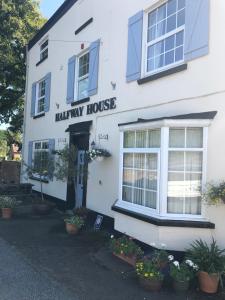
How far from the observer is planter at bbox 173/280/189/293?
618 centimetres

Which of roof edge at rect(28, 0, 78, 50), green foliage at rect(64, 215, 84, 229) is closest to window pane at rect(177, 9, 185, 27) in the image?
green foliage at rect(64, 215, 84, 229)

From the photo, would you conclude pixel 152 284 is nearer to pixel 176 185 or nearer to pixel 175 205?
pixel 175 205

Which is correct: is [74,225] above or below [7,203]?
below

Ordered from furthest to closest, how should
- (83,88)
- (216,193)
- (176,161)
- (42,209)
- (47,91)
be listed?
(47,91) → (42,209) → (83,88) → (176,161) → (216,193)

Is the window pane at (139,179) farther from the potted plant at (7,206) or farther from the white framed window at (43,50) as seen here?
the white framed window at (43,50)

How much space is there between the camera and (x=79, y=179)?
12.6m

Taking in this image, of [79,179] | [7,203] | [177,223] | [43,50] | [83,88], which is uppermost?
[43,50]

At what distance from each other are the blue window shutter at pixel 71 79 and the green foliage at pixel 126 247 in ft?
21.4

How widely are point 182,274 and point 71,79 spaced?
8.66 meters

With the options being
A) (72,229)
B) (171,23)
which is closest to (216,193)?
(171,23)

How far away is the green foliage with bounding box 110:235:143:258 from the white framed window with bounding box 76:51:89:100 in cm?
579

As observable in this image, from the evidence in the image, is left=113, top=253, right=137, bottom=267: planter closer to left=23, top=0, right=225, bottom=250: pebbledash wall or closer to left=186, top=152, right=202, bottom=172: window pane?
left=23, top=0, right=225, bottom=250: pebbledash wall

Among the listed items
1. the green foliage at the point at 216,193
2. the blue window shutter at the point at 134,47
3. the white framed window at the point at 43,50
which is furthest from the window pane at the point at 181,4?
the white framed window at the point at 43,50

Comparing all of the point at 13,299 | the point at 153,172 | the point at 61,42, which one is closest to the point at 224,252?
the point at 153,172
